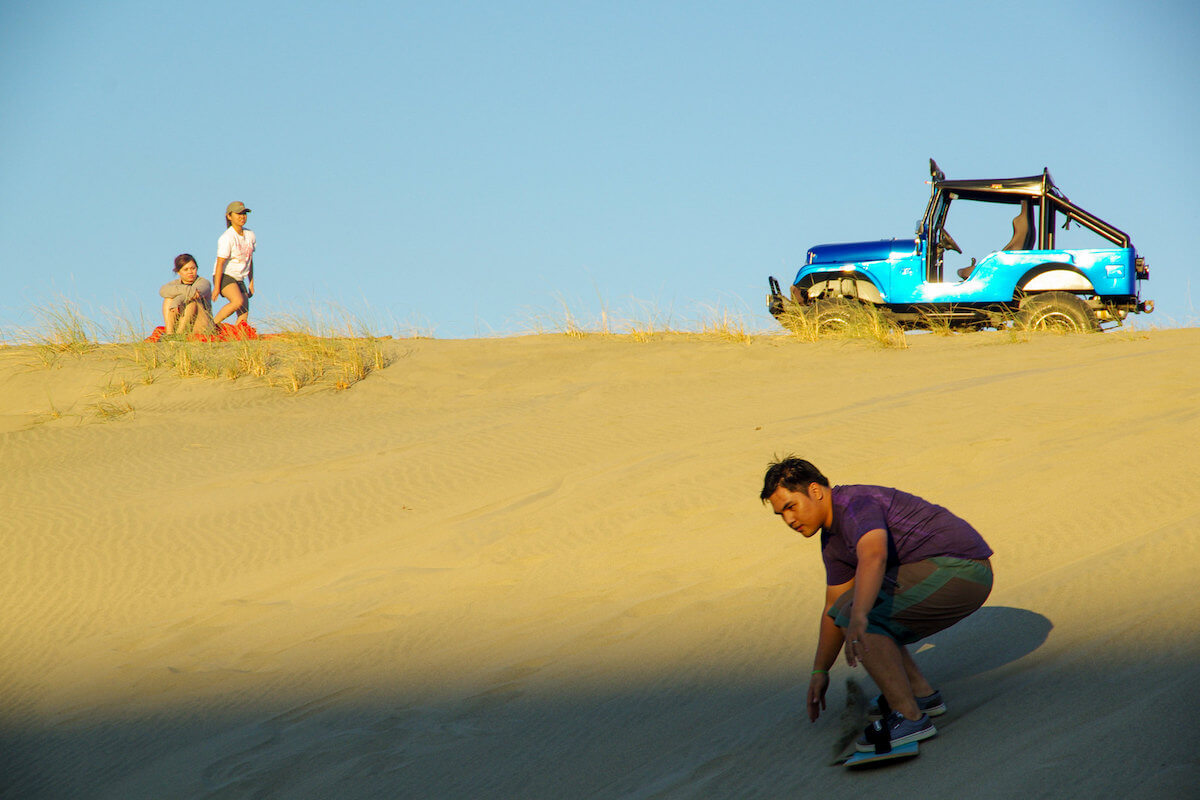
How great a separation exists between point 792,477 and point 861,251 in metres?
10.9

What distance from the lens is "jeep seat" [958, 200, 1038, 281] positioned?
13070 millimetres

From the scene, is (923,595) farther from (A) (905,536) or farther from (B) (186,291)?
(B) (186,291)

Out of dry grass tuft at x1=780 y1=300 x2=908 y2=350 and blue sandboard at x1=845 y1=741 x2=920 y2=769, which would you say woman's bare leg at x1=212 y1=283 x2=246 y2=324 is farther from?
blue sandboard at x1=845 y1=741 x2=920 y2=769

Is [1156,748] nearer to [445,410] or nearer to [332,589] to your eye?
[332,589]

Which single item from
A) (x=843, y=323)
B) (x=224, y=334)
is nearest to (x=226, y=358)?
(x=224, y=334)

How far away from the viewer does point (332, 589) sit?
239 inches

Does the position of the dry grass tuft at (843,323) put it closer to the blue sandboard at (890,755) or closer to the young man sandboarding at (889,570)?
the young man sandboarding at (889,570)

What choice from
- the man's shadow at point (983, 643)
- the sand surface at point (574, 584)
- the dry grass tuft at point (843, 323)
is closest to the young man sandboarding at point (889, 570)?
the sand surface at point (574, 584)

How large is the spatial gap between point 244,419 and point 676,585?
6286 millimetres

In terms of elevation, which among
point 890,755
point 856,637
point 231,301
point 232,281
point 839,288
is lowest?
point 890,755

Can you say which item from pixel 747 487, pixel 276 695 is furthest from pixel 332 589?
pixel 747 487

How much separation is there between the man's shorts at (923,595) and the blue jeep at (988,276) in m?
9.35

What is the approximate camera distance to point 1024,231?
13070 mm

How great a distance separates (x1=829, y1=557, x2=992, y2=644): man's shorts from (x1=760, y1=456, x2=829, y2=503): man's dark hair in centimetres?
39
